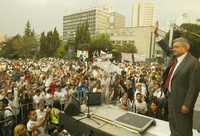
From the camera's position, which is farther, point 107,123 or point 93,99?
point 93,99

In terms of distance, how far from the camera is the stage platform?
4312 millimetres

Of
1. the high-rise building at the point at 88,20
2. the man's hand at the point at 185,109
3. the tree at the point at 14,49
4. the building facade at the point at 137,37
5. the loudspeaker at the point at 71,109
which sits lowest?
the loudspeaker at the point at 71,109

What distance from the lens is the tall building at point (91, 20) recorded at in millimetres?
173250

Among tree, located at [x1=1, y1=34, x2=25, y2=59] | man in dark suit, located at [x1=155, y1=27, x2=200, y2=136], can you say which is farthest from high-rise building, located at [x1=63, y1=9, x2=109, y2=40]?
→ man in dark suit, located at [x1=155, y1=27, x2=200, y2=136]

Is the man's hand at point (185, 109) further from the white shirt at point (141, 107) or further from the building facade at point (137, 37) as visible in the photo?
the building facade at point (137, 37)

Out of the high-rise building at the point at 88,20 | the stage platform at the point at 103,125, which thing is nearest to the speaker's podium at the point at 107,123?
the stage platform at the point at 103,125

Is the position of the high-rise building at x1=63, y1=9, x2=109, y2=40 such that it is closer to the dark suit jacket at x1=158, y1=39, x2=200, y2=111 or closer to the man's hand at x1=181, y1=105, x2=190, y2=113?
the dark suit jacket at x1=158, y1=39, x2=200, y2=111

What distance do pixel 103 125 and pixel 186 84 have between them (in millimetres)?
1435

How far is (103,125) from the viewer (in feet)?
15.0

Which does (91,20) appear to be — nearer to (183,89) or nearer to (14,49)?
(14,49)

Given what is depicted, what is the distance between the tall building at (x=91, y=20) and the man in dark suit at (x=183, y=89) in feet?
527

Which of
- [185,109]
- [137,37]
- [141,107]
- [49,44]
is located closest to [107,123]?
[185,109]

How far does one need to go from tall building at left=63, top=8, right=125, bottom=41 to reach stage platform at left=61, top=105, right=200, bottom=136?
159754 mm

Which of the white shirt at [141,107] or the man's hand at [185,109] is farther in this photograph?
the white shirt at [141,107]
